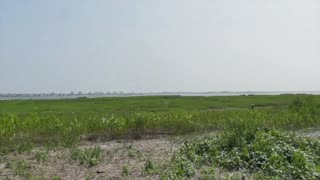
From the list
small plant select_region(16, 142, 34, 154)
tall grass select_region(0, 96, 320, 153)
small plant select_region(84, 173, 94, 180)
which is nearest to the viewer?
small plant select_region(84, 173, 94, 180)

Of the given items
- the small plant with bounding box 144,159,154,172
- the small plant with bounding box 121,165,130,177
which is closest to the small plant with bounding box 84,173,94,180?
the small plant with bounding box 121,165,130,177

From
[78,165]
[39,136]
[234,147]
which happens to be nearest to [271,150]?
[234,147]

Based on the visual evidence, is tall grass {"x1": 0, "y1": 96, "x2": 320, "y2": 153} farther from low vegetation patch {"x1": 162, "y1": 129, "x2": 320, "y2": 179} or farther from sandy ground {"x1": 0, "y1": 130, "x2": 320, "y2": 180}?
sandy ground {"x1": 0, "y1": 130, "x2": 320, "y2": 180}

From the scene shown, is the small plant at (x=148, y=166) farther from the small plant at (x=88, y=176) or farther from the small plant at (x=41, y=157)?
the small plant at (x=41, y=157)

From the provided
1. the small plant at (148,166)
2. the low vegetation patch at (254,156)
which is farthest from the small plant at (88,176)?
the low vegetation patch at (254,156)

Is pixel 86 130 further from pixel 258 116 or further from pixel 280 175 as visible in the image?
pixel 280 175

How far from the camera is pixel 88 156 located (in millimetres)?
9141

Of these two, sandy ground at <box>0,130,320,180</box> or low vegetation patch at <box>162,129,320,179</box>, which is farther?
sandy ground at <box>0,130,320,180</box>

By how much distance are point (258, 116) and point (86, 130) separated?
713 cm

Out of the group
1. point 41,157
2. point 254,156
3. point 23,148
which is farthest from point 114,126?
point 254,156

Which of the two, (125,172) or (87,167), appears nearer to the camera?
(125,172)

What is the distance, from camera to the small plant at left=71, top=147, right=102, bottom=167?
877 cm

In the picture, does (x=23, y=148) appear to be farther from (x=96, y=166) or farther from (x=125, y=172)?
(x=125, y=172)

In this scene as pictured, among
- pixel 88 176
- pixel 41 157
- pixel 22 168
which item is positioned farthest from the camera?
pixel 41 157
